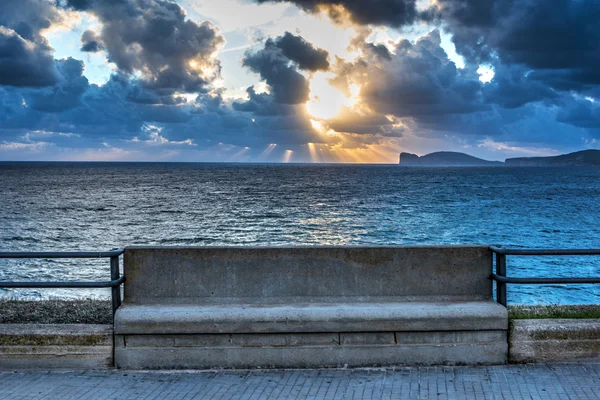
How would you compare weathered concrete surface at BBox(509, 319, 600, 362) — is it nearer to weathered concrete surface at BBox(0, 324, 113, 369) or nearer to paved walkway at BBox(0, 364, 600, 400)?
paved walkway at BBox(0, 364, 600, 400)

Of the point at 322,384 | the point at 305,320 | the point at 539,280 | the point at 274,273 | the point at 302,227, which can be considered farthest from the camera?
the point at 302,227

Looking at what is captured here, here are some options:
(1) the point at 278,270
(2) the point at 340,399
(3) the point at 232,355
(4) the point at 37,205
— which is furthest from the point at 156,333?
(4) the point at 37,205

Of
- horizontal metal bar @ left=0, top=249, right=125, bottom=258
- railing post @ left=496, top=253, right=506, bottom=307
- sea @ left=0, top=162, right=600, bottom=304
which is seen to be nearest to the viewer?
horizontal metal bar @ left=0, top=249, right=125, bottom=258

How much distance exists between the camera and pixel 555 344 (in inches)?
234

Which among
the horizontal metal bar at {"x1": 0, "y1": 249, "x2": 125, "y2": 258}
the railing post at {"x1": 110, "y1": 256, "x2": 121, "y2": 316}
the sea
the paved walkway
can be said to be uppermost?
the horizontal metal bar at {"x1": 0, "y1": 249, "x2": 125, "y2": 258}

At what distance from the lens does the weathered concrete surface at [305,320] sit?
19.2ft

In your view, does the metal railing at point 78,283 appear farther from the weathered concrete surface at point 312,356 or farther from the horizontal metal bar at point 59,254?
the weathered concrete surface at point 312,356

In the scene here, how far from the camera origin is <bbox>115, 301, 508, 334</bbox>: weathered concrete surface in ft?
19.2

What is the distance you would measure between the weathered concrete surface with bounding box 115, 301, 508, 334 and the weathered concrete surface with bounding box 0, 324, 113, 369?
272mm

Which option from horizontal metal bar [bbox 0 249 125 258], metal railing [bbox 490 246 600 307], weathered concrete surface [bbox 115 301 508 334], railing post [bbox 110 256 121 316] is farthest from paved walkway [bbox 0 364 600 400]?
horizontal metal bar [bbox 0 249 125 258]

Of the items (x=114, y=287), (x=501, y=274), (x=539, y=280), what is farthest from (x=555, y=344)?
(x=114, y=287)

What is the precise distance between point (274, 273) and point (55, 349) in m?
2.33

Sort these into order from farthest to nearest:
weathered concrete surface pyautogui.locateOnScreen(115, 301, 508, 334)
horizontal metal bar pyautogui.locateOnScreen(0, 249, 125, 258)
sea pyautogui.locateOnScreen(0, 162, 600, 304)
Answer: sea pyautogui.locateOnScreen(0, 162, 600, 304)
horizontal metal bar pyautogui.locateOnScreen(0, 249, 125, 258)
weathered concrete surface pyautogui.locateOnScreen(115, 301, 508, 334)

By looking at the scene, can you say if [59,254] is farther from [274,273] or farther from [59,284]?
[274,273]
